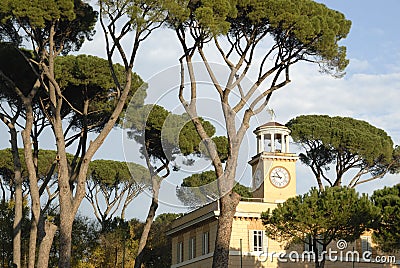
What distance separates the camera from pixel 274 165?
31672mm

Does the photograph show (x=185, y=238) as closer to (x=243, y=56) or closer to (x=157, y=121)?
(x=157, y=121)

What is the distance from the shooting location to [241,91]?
67.7ft

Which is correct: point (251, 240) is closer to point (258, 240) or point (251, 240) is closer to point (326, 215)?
point (258, 240)

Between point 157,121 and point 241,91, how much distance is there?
8129 millimetres

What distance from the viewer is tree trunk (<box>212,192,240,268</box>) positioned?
61.3 ft

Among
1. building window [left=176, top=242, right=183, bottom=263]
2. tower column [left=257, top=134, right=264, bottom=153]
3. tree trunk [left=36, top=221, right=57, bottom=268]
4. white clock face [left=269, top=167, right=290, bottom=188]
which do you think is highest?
tower column [left=257, top=134, right=264, bottom=153]

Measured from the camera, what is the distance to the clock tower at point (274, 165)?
102 ft

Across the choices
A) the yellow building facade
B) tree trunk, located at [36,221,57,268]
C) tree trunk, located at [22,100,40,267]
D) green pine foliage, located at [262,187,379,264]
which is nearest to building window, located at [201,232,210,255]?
the yellow building facade

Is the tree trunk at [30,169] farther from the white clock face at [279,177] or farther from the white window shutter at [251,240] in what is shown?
the white clock face at [279,177]

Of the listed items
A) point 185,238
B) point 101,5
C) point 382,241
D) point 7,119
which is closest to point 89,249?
point 185,238

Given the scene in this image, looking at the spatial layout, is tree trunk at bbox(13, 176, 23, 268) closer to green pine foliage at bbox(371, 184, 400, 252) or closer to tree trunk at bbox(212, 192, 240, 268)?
tree trunk at bbox(212, 192, 240, 268)

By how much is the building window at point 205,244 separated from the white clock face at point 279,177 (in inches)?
147

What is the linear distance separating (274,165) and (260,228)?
3.59 metres

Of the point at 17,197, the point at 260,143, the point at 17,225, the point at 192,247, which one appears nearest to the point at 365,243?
the point at 260,143
